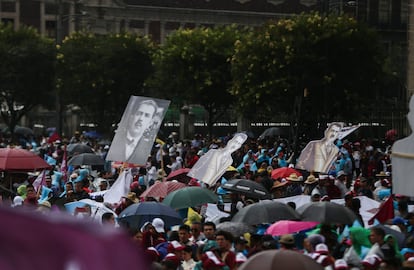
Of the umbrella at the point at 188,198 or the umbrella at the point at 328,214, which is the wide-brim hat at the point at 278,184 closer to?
the umbrella at the point at 188,198

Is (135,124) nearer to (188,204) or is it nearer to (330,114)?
(188,204)

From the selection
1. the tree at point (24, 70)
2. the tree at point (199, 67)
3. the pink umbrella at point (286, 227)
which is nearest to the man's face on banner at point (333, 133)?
the pink umbrella at point (286, 227)

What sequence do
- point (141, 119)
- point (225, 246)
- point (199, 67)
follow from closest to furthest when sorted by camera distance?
point (225, 246) < point (141, 119) < point (199, 67)

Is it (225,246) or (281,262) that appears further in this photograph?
(225,246)

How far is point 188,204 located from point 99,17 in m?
55.6

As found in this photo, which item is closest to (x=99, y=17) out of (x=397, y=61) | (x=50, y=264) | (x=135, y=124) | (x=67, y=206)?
(x=397, y=61)

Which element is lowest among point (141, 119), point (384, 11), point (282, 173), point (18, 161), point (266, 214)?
point (282, 173)

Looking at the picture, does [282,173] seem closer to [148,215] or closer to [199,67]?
[148,215]

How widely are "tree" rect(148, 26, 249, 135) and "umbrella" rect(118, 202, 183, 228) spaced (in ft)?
118

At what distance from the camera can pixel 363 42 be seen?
41719 millimetres

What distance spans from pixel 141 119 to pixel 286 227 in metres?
8.24

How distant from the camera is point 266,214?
37.1 feet

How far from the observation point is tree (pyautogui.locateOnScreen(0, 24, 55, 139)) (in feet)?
198

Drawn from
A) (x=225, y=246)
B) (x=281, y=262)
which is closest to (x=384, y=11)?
(x=225, y=246)
